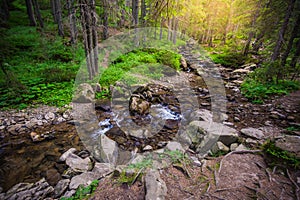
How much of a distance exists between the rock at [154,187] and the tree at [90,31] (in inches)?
277

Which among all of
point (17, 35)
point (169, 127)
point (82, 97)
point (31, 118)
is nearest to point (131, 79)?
point (82, 97)

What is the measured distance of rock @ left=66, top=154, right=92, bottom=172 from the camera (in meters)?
4.41

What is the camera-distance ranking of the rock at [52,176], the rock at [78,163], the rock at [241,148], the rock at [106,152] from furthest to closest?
the rock at [106,152], the rock at [78,163], the rock at [241,148], the rock at [52,176]

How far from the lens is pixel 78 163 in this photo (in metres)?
4.60

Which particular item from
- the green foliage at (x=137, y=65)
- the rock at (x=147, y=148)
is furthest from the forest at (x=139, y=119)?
the green foliage at (x=137, y=65)

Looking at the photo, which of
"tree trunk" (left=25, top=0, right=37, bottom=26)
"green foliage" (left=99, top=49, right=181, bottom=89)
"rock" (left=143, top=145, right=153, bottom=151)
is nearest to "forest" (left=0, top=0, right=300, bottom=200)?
"rock" (left=143, top=145, right=153, bottom=151)

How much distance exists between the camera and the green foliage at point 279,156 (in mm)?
3322

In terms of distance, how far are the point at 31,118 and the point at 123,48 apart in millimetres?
10629

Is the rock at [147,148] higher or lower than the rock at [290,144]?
lower

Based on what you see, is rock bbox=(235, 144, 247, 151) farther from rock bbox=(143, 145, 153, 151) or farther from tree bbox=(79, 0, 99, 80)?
tree bbox=(79, 0, 99, 80)

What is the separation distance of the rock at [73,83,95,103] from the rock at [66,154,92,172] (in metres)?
3.80

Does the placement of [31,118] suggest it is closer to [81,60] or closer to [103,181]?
[103,181]

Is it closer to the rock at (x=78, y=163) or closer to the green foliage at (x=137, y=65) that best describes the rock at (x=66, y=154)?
the rock at (x=78, y=163)

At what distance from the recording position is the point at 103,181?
363 centimetres
